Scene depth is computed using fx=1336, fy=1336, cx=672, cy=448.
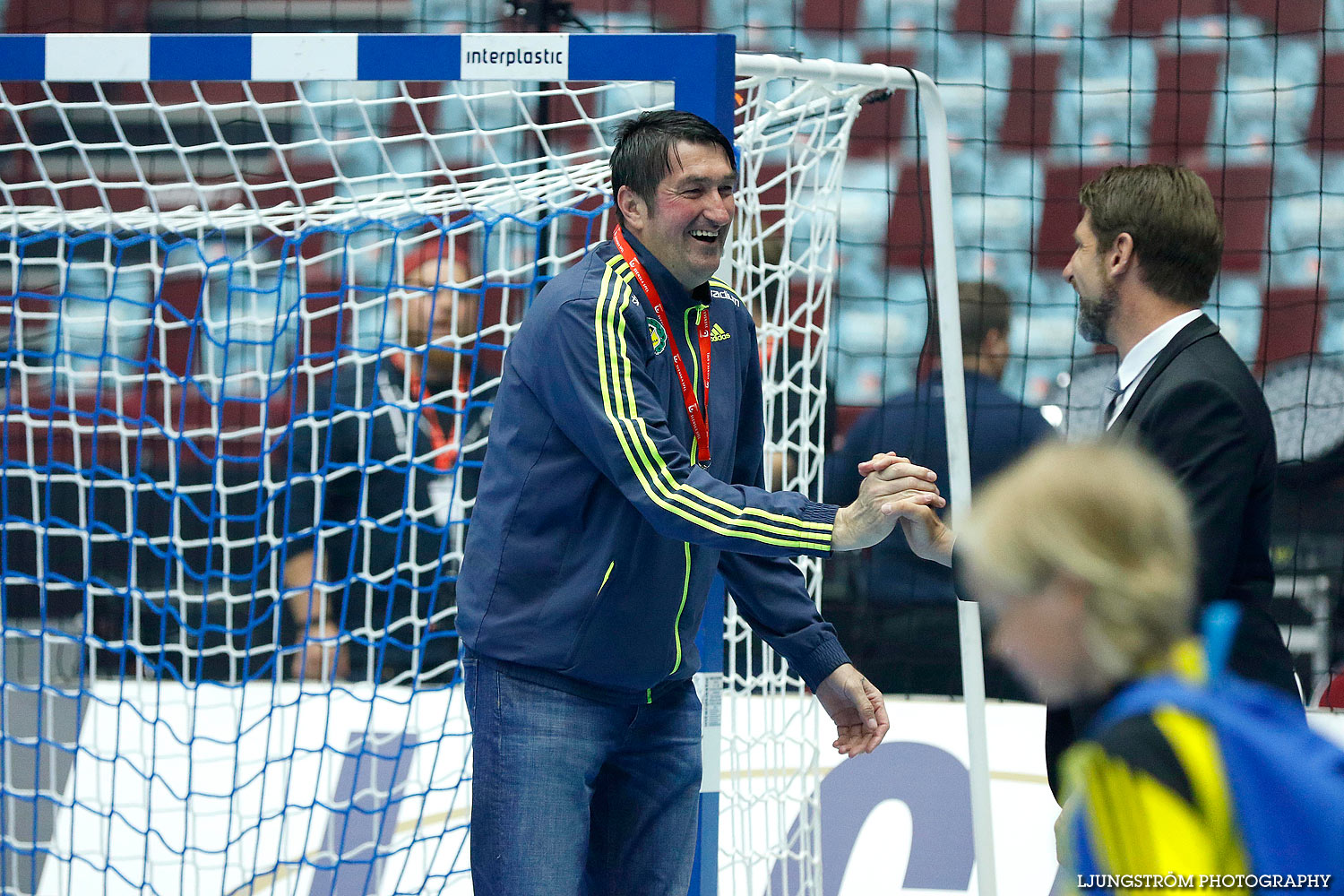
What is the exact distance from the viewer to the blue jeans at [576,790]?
2.22m

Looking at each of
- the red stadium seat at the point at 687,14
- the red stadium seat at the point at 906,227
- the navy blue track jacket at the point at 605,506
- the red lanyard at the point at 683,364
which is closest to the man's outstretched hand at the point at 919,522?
the navy blue track jacket at the point at 605,506

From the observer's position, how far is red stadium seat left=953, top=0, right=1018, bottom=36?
6383 millimetres

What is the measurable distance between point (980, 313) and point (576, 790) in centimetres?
416

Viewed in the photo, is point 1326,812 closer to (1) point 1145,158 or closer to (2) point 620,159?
(2) point 620,159

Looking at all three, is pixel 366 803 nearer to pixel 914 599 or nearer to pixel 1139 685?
pixel 914 599

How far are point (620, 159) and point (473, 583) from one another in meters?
0.78

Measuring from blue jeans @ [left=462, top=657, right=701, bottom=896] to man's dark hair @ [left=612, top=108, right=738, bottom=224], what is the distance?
2.84 feet

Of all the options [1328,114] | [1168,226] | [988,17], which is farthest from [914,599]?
[1168,226]

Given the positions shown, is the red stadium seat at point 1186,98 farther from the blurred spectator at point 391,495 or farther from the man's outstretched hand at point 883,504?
the man's outstretched hand at point 883,504

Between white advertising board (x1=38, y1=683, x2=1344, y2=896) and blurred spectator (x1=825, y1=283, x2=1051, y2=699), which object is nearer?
white advertising board (x1=38, y1=683, x2=1344, y2=896)

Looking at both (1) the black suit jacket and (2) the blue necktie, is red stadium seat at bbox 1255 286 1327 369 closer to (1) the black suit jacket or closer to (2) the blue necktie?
(2) the blue necktie

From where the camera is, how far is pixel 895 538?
5.61 metres

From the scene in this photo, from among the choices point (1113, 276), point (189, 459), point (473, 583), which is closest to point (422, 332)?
point (189, 459)

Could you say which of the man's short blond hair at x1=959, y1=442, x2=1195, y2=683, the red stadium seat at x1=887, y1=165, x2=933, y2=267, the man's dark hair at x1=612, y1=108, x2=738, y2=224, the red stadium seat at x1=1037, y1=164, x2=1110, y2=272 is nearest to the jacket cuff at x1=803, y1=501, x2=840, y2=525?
the man's dark hair at x1=612, y1=108, x2=738, y2=224
